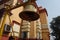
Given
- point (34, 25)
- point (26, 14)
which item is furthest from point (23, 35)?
point (26, 14)

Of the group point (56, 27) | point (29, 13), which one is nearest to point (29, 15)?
point (29, 13)

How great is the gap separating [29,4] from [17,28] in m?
7.89

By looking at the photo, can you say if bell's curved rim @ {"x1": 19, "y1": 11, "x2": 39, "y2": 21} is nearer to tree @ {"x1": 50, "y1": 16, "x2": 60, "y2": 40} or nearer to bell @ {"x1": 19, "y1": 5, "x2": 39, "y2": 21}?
bell @ {"x1": 19, "y1": 5, "x2": 39, "y2": 21}

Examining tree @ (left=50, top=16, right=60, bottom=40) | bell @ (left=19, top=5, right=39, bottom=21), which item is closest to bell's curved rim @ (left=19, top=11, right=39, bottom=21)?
bell @ (left=19, top=5, right=39, bottom=21)

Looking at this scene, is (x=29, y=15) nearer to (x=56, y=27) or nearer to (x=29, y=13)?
(x=29, y=13)

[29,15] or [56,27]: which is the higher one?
[56,27]

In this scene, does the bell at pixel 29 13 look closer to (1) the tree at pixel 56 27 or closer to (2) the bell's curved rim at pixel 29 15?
(2) the bell's curved rim at pixel 29 15

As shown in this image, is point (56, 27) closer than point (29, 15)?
No

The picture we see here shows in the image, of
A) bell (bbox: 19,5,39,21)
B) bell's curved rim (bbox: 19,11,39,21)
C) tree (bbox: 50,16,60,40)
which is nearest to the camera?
bell (bbox: 19,5,39,21)

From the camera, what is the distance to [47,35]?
43.9 feet

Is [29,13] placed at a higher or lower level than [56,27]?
lower

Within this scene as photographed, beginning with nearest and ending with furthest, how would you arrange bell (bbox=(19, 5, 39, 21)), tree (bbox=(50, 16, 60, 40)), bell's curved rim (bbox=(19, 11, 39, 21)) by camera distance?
1. bell (bbox=(19, 5, 39, 21))
2. bell's curved rim (bbox=(19, 11, 39, 21))
3. tree (bbox=(50, 16, 60, 40))

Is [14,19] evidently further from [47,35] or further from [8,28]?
[47,35]

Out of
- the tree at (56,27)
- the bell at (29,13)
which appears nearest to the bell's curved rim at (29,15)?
the bell at (29,13)
